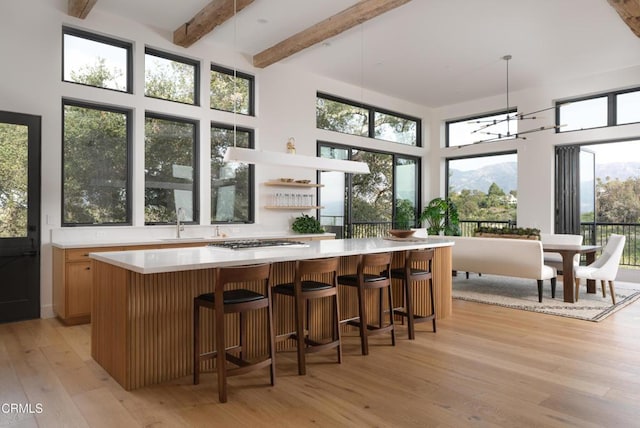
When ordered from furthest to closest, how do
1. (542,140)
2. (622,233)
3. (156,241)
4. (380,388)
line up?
(542,140) → (622,233) → (156,241) → (380,388)

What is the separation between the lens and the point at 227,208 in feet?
20.8

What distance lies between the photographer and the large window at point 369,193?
7.68 metres

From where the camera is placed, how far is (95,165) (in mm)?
5172

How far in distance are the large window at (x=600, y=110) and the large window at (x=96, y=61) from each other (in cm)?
670

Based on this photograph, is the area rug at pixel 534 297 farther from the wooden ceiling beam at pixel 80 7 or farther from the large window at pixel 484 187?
the wooden ceiling beam at pixel 80 7

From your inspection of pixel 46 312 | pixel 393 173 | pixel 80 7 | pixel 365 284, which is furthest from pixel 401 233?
pixel 393 173

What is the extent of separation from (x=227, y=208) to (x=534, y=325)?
4.27 metres

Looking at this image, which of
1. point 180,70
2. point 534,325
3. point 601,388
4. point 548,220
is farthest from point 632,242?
point 180,70

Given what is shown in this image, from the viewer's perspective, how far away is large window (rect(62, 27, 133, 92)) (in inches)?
196

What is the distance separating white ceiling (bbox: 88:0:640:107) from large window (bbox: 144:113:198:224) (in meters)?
1.26

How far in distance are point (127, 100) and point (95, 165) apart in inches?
35.1

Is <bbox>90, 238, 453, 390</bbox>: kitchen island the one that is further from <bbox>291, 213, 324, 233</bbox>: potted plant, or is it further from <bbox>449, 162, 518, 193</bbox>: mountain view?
<bbox>449, 162, 518, 193</bbox>: mountain view

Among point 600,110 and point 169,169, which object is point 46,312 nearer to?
point 169,169

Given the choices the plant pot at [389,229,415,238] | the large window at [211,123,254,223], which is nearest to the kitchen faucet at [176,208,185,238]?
the large window at [211,123,254,223]
